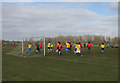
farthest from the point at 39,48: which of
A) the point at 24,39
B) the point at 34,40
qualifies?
the point at 24,39

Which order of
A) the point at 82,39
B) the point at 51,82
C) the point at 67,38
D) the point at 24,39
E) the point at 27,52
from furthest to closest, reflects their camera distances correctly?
the point at 67,38 < the point at 82,39 < the point at 24,39 < the point at 27,52 < the point at 51,82

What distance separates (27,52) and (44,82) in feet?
57.3

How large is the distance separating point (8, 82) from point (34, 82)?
1117 millimetres

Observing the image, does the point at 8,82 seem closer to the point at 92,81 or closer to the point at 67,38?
the point at 92,81

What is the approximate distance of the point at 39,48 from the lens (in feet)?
80.6

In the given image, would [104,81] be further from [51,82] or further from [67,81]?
[51,82]

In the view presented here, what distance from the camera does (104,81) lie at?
6.80 metres

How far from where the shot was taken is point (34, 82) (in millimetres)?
6594

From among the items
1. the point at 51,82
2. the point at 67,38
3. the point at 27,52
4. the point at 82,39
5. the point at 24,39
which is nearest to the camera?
the point at 51,82

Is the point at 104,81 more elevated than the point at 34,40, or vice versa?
the point at 34,40

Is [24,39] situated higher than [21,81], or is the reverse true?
[24,39]

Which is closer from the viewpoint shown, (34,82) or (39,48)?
(34,82)

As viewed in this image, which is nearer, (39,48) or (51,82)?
(51,82)

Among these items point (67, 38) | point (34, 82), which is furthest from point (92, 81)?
point (67, 38)
